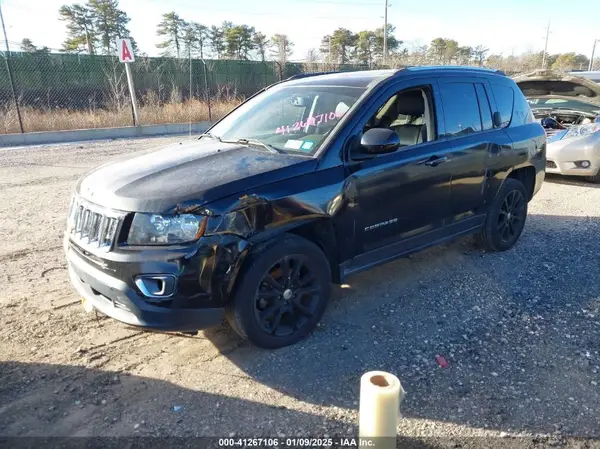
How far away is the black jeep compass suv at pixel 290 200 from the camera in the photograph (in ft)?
8.86

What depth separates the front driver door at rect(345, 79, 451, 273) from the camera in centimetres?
347

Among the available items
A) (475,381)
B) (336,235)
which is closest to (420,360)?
(475,381)

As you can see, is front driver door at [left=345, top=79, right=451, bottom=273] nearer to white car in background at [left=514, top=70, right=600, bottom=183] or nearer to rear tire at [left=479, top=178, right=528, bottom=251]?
rear tire at [left=479, top=178, right=528, bottom=251]

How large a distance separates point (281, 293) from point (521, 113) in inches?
146

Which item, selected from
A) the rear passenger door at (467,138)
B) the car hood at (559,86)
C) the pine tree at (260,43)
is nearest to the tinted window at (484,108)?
the rear passenger door at (467,138)

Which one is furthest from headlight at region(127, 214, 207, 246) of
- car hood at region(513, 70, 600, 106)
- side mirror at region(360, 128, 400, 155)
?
car hood at region(513, 70, 600, 106)

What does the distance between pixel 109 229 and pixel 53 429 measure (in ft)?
3.71

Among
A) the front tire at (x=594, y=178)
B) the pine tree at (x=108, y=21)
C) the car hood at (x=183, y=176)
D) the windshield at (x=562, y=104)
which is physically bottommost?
the front tire at (x=594, y=178)

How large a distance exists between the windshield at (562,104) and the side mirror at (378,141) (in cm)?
720

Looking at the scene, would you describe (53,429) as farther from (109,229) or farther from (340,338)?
(340,338)

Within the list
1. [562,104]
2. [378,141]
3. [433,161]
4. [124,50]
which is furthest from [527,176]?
[124,50]

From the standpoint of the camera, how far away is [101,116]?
52.2ft

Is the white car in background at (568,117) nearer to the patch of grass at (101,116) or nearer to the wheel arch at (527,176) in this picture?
the wheel arch at (527,176)

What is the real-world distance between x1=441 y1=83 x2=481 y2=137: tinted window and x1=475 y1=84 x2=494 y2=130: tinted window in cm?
7
